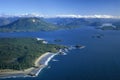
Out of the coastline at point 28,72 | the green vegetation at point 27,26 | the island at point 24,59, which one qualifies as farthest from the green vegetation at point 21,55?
the green vegetation at point 27,26

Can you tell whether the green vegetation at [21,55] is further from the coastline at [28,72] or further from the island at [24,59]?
the coastline at [28,72]

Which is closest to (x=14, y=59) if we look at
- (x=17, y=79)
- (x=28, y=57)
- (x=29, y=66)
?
(x=28, y=57)

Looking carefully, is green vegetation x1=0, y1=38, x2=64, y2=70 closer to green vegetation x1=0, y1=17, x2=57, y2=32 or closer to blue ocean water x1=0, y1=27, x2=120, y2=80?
blue ocean water x1=0, y1=27, x2=120, y2=80

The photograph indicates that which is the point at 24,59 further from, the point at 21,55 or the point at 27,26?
the point at 27,26

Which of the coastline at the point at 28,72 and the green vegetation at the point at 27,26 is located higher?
the coastline at the point at 28,72

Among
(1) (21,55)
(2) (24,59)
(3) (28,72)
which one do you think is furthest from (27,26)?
(3) (28,72)

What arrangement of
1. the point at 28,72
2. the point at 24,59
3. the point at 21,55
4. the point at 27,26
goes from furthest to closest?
1. the point at 27,26
2. the point at 21,55
3. the point at 24,59
4. the point at 28,72

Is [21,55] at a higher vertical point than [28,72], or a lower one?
higher

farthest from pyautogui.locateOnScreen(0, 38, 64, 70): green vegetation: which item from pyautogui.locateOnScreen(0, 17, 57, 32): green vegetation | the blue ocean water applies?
pyautogui.locateOnScreen(0, 17, 57, 32): green vegetation

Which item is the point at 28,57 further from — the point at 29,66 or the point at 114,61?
the point at 114,61
